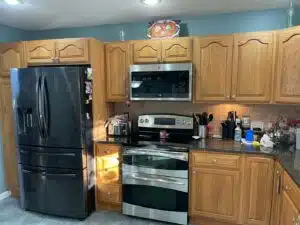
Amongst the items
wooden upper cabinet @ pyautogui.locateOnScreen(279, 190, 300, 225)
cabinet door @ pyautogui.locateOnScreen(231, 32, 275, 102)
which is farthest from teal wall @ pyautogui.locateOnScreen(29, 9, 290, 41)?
wooden upper cabinet @ pyautogui.locateOnScreen(279, 190, 300, 225)

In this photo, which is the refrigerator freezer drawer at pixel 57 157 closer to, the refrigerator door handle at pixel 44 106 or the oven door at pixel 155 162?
the refrigerator door handle at pixel 44 106

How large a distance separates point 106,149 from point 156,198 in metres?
0.81

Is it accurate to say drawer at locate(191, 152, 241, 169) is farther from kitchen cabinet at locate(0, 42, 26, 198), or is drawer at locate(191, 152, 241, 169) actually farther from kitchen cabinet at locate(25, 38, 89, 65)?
kitchen cabinet at locate(0, 42, 26, 198)

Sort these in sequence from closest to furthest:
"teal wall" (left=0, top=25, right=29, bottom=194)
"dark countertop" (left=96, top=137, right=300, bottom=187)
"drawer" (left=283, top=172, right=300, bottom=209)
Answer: "drawer" (left=283, top=172, right=300, bottom=209) → "dark countertop" (left=96, top=137, right=300, bottom=187) → "teal wall" (left=0, top=25, right=29, bottom=194)

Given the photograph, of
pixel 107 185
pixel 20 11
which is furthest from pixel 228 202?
pixel 20 11

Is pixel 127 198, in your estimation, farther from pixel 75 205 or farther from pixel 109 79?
pixel 109 79

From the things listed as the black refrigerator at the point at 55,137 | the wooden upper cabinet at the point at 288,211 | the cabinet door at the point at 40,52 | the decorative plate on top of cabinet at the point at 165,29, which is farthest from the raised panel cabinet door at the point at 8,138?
the wooden upper cabinet at the point at 288,211

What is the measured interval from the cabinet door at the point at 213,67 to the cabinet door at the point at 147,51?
1.46 feet

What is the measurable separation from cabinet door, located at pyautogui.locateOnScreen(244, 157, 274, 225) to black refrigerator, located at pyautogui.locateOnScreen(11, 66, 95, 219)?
5.72 feet

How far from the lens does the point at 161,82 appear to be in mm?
2721

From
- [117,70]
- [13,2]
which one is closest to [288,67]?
[117,70]

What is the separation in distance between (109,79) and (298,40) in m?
2.09

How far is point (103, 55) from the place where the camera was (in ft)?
9.71

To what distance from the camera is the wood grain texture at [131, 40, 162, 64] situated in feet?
9.07
